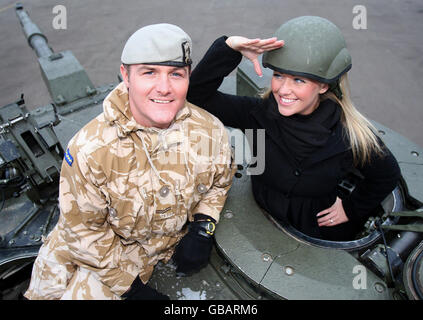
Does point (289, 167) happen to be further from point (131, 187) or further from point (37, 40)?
point (37, 40)

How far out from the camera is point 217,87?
2.20 m

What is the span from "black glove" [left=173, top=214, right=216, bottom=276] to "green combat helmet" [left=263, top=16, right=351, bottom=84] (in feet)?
3.36

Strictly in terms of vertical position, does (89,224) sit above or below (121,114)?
below

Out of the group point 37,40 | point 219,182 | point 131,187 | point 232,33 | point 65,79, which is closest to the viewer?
point 131,187

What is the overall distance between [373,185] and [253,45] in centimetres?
115

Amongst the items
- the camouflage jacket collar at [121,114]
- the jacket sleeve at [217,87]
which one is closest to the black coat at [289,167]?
the jacket sleeve at [217,87]

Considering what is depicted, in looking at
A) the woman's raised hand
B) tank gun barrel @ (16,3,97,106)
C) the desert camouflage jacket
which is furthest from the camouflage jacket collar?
tank gun barrel @ (16,3,97,106)

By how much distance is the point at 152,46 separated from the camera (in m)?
1.71

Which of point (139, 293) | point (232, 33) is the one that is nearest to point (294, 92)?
point (139, 293)

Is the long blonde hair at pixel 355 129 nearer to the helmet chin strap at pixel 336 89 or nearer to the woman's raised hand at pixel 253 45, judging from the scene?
the helmet chin strap at pixel 336 89

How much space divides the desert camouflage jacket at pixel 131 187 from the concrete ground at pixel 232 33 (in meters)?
4.98

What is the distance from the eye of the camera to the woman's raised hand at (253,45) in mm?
1866

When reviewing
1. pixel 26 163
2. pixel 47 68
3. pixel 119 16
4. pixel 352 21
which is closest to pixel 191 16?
pixel 119 16

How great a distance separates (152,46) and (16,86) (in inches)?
262
